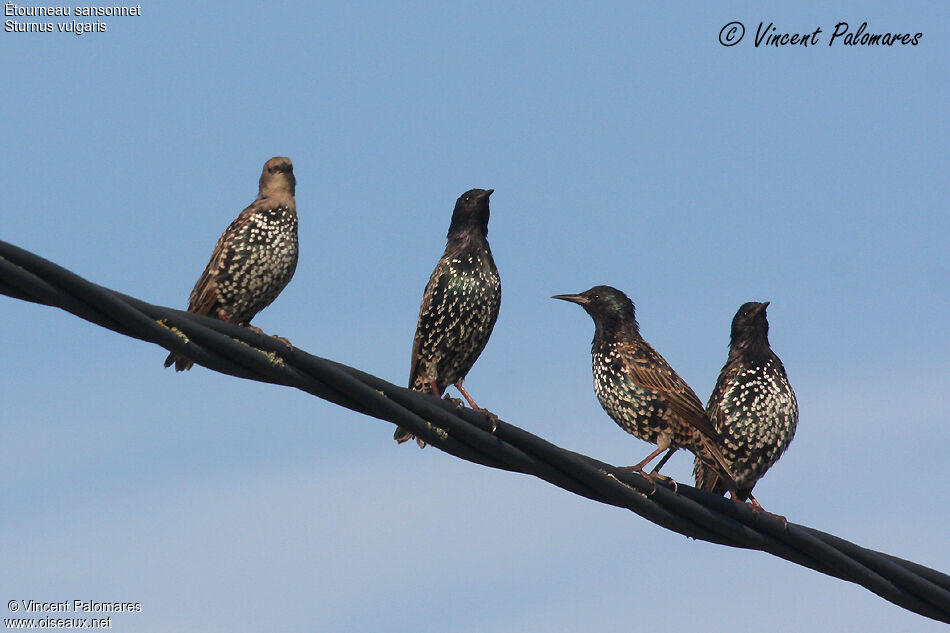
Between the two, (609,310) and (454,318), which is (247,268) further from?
(609,310)

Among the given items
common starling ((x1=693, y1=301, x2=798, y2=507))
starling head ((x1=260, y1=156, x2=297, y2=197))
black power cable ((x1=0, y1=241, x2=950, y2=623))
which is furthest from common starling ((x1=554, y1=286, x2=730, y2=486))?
starling head ((x1=260, y1=156, x2=297, y2=197))

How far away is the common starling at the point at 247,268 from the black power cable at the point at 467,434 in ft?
9.90

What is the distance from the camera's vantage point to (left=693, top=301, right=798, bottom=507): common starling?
9.48 metres

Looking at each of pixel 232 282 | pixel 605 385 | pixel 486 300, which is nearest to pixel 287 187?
pixel 232 282

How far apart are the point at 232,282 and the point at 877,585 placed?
4.15 m

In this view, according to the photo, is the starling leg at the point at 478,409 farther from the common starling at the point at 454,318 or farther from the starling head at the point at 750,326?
the starling head at the point at 750,326

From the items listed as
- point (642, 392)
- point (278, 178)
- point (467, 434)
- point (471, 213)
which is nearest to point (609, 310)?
point (642, 392)

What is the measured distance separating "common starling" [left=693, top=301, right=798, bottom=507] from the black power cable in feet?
9.73

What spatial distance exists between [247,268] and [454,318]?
1.36 meters

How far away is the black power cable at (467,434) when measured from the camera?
15.1ft

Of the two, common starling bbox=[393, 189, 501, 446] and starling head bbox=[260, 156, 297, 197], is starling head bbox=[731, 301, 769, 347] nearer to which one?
common starling bbox=[393, 189, 501, 446]

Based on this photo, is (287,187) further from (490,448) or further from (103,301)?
(103,301)

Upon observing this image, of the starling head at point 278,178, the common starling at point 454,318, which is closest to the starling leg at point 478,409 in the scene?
the common starling at point 454,318

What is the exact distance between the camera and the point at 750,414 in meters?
9.53
